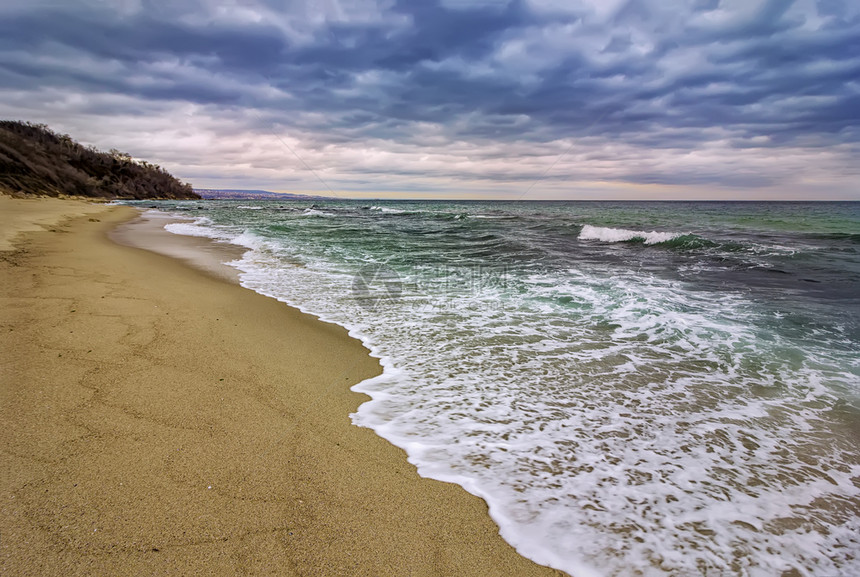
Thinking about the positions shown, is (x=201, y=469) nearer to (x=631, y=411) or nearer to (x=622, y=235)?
(x=631, y=411)

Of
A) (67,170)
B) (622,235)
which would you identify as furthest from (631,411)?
(67,170)

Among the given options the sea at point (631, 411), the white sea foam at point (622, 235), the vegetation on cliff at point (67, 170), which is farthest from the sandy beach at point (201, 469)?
the vegetation on cliff at point (67, 170)

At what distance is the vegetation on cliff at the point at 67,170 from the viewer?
40.4m

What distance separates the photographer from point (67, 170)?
55844mm

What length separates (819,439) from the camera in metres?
2.92

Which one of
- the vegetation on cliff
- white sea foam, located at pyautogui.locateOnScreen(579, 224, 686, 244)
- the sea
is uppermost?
the vegetation on cliff

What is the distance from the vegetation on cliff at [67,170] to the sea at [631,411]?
45.5 metres

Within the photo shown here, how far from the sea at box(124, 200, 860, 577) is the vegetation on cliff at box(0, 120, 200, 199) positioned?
45.5 m

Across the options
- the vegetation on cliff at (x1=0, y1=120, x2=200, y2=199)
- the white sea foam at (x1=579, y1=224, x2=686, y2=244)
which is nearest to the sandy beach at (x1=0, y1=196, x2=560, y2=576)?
the white sea foam at (x1=579, y1=224, x2=686, y2=244)

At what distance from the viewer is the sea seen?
203cm

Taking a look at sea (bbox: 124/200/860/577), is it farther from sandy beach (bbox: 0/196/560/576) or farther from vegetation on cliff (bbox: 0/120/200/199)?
vegetation on cliff (bbox: 0/120/200/199)

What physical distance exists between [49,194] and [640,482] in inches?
2310

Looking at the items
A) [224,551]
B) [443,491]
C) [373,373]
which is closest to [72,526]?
[224,551]

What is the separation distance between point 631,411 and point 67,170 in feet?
252
